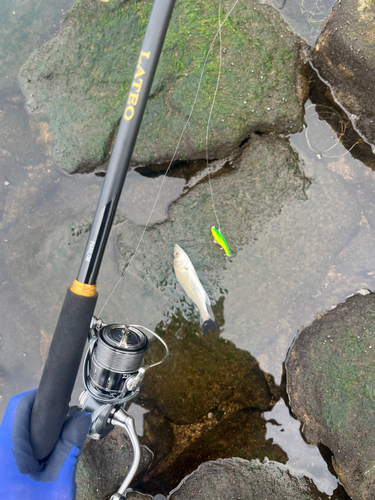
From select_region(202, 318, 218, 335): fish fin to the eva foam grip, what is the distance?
1.26 meters

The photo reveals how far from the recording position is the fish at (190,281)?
3.13m

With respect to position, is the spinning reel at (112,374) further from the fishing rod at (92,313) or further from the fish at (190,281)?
the fish at (190,281)

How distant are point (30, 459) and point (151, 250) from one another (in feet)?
6.13

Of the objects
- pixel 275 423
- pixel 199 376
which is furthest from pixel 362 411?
pixel 199 376

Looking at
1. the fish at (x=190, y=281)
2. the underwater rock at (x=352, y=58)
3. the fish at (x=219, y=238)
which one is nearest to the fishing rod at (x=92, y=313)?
the fish at (x=190, y=281)

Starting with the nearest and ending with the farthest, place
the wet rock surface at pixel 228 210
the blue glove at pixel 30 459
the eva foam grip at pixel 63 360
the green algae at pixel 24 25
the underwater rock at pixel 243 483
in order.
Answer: the eva foam grip at pixel 63 360 < the blue glove at pixel 30 459 < the underwater rock at pixel 243 483 < the wet rock surface at pixel 228 210 < the green algae at pixel 24 25

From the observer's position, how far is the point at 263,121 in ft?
10.6

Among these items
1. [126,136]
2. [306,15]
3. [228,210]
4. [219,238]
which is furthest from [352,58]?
[126,136]

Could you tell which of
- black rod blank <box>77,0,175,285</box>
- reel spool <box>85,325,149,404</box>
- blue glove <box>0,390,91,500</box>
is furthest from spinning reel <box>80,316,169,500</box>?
black rod blank <box>77,0,175,285</box>

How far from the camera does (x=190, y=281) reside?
10.3ft

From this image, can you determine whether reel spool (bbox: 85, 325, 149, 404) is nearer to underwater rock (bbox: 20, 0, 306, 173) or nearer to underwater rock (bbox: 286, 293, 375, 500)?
underwater rock (bbox: 286, 293, 375, 500)

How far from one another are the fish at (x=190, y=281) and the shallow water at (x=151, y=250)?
260mm

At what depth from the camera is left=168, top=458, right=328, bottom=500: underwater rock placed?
309cm

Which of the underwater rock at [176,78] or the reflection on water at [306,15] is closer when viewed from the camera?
the underwater rock at [176,78]
